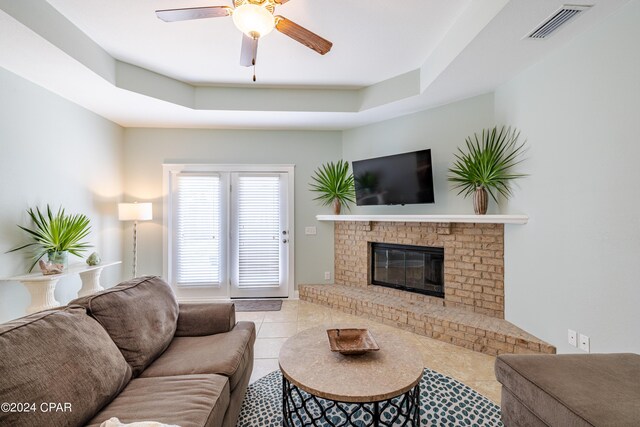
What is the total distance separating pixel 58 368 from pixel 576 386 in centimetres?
225

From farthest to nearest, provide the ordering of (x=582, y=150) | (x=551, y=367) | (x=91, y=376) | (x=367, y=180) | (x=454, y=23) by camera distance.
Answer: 1. (x=367, y=180)
2. (x=454, y=23)
3. (x=582, y=150)
4. (x=551, y=367)
5. (x=91, y=376)

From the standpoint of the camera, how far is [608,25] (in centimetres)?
194

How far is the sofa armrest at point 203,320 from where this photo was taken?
2072 millimetres

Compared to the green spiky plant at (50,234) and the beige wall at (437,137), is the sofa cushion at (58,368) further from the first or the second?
the beige wall at (437,137)

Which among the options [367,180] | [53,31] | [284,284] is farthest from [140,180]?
[367,180]

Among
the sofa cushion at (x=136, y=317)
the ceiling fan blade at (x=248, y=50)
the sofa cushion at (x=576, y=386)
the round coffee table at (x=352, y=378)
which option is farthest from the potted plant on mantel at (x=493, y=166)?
the sofa cushion at (x=136, y=317)

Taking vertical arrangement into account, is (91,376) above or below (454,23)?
below

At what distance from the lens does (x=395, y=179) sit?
3.57 metres

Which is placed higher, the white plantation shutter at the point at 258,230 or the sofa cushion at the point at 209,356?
the white plantation shutter at the point at 258,230

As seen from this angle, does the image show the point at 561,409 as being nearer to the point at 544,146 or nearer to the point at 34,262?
the point at 544,146

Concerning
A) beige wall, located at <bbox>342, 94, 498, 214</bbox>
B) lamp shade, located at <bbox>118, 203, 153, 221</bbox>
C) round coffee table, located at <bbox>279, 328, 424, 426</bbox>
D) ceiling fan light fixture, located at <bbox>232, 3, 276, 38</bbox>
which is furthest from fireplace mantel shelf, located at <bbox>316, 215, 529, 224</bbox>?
lamp shade, located at <bbox>118, 203, 153, 221</bbox>

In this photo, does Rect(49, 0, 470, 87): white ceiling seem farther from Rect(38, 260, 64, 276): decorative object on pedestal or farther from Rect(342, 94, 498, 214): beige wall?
Rect(38, 260, 64, 276): decorative object on pedestal

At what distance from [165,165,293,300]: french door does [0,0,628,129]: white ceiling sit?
836 millimetres

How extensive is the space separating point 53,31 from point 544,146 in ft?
13.6
